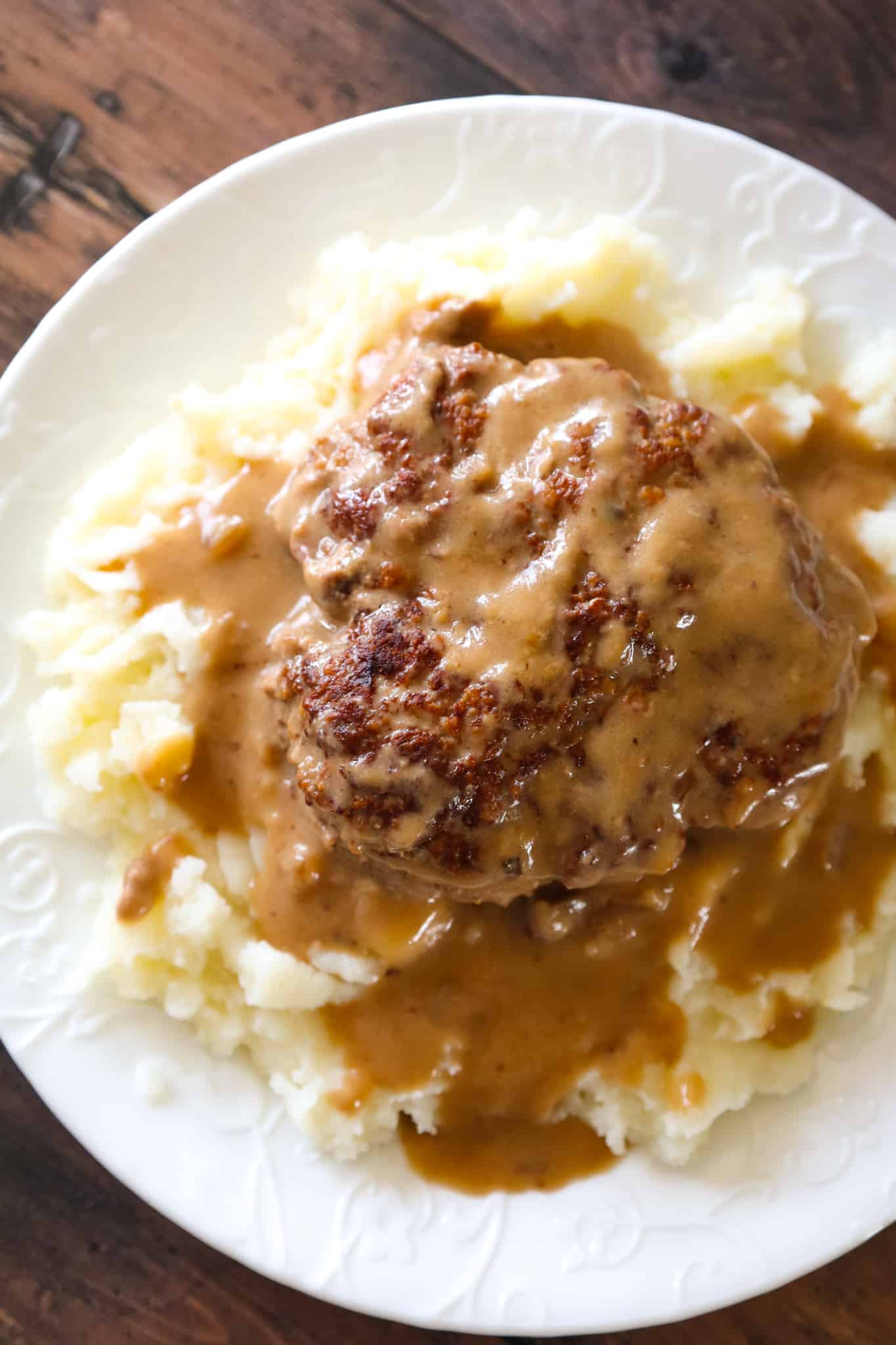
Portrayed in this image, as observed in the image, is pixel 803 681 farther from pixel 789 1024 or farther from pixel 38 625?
pixel 38 625

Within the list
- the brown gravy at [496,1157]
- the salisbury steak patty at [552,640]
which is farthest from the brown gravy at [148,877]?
the brown gravy at [496,1157]

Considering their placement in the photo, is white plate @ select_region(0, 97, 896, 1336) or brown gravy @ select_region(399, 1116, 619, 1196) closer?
white plate @ select_region(0, 97, 896, 1336)

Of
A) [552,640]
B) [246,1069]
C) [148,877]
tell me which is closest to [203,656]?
[148,877]

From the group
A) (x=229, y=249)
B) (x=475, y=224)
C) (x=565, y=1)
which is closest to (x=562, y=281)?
(x=475, y=224)

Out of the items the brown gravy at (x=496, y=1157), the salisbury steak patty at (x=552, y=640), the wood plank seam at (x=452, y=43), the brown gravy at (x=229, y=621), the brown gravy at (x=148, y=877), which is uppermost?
the wood plank seam at (x=452, y=43)

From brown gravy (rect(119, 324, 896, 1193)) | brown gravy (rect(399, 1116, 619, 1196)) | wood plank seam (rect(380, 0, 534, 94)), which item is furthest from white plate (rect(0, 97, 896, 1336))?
wood plank seam (rect(380, 0, 534, 94))

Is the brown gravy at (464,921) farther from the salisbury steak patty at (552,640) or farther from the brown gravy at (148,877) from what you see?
the salisbury steak patty at (552,640)

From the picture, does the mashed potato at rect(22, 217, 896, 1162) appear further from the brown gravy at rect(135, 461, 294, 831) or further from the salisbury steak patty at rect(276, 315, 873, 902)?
the salisbury steak patty at rect(276, 315, 873, 902)
